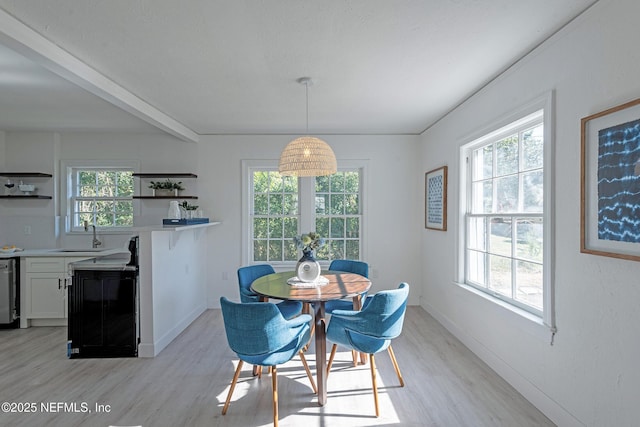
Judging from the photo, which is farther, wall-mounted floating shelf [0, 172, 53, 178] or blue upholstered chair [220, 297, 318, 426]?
wall-mounted floating shelf [0, 172, 53, 178]

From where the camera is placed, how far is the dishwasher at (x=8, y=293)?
3865 millimetres

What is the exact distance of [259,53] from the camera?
7.72 ft

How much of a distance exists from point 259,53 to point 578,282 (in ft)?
8.34

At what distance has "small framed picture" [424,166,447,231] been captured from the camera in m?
Result: 3.96

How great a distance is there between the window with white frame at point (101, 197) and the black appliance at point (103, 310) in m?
1.82

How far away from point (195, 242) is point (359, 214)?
236 cm

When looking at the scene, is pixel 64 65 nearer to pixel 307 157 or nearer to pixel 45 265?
pixel 307 157

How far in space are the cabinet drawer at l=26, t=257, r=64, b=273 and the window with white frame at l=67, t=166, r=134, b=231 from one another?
0.87 m

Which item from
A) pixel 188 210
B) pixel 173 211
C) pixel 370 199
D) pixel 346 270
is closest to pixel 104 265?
pixel 173 211

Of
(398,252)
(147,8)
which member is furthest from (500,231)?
(147,8)

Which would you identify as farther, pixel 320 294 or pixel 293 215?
pixel 293 215

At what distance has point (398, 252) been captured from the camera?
4.89 m

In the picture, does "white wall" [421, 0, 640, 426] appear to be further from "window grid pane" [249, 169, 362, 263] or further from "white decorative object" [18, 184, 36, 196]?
"white decorative object" [18, 184, 36, 196]

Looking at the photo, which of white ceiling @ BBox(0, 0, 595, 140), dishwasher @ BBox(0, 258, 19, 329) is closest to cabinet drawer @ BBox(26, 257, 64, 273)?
dishwasher @ BBox(0, 258, 19, 329)
